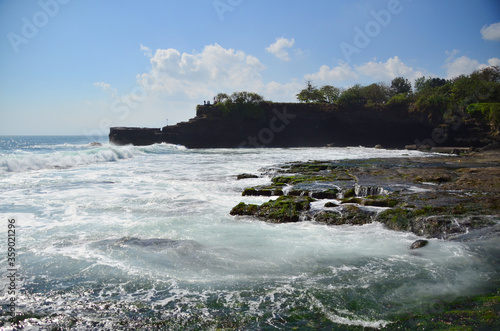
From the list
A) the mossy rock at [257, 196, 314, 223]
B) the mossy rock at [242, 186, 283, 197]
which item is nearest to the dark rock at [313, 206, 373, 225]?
the mossy rock at [257, 196, 314, 223]

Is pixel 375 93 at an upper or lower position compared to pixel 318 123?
upper

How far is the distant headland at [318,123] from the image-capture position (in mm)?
48938

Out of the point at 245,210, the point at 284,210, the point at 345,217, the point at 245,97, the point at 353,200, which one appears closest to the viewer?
the point at 345,217

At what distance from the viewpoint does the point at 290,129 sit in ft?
183

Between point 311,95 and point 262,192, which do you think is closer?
point 262,192

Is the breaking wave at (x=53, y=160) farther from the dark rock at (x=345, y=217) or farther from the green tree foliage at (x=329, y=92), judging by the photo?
the green tree foliage at (x=329, y=92)

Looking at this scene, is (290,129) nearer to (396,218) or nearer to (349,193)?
(349,193)

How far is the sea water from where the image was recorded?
15.7 feet

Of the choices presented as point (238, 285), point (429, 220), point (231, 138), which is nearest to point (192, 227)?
point (238, 285)

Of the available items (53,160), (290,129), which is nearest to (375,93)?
(290,129)

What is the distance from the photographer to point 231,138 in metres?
54.7

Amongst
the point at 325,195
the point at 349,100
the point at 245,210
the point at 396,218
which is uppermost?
the point at 349,100

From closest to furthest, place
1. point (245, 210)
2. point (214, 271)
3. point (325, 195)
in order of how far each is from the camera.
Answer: point (214, 271) → point (245, 210) → point (325, 195)

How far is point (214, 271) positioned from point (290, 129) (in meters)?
50.6
